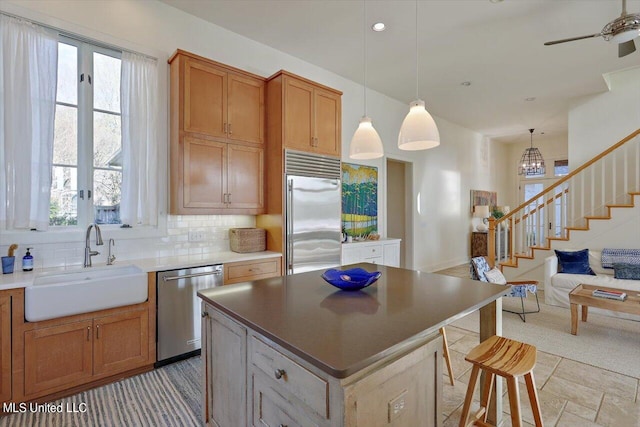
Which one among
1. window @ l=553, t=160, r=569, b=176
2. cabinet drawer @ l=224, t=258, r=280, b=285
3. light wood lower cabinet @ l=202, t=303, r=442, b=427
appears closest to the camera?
light wood lower cabinet @ l=202, t=303, r=442, b=427

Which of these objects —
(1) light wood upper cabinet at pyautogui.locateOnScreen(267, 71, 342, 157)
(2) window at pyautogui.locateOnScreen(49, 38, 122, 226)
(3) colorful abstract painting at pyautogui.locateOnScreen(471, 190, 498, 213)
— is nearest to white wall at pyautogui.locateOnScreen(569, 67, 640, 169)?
(3) colorful abstract painting at pyautogui.locateOnScreen(471, 190, 498, 213)

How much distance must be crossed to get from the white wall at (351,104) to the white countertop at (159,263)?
1233mm

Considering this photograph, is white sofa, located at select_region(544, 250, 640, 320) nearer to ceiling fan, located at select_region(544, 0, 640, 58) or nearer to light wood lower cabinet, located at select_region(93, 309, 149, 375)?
ceiling fan, located at select_region(544, 0, 640, 58)

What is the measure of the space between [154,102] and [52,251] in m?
1.60

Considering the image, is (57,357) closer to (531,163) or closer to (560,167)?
(531,163)

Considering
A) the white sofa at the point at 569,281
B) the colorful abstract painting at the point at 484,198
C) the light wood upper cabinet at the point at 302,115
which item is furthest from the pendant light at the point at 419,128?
the colorful abstract painting at the point at 484,198

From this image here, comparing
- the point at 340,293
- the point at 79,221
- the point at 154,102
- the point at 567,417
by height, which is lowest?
the point at 567,417

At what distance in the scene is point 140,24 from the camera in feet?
Result: 9.78

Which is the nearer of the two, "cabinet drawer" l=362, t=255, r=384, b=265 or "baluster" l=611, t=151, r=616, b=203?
"cabinet drawer" l=362, t=255, r=384, b=265

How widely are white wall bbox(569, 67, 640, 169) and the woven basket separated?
5.95 m

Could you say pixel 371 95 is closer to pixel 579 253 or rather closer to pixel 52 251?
pixel 579 253

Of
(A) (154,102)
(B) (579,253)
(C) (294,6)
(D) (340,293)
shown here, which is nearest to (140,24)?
(A) (154,102)

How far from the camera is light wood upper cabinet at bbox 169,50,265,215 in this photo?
2.97 m

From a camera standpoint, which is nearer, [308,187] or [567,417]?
[567,417]
